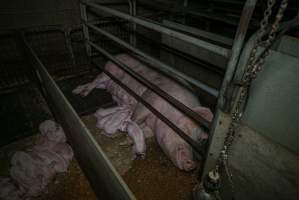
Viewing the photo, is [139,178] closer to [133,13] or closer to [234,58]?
[234,58]

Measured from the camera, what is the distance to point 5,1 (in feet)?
9.57

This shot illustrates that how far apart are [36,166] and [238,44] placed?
212 centimetres

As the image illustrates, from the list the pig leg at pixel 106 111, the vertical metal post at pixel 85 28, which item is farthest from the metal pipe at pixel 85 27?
the pig leg at pixel 106 111

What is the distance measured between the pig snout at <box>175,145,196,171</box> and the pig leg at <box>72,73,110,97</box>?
1.86 meters

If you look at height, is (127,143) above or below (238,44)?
below

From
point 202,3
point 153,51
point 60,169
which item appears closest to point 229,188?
point 60,169

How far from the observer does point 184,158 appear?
6.61 ft

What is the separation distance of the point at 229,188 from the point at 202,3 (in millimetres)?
4531

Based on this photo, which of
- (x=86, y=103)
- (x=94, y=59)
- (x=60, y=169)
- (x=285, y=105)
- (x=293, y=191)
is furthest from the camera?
(x=94, y=59)

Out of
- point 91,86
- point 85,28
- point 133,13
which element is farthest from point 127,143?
point 133,13

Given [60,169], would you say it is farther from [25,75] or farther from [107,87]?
[25,75]

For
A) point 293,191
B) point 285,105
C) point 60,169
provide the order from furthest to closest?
point 60,169
point 293,191
point 285,105

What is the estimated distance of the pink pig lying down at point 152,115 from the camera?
2043mm

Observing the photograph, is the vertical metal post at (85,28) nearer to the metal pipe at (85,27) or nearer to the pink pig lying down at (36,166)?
the metal pipe at (85,27)
